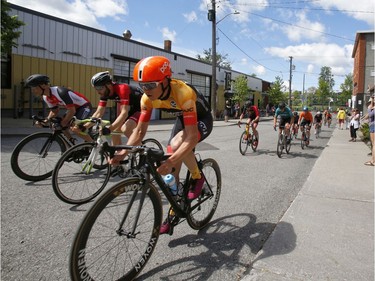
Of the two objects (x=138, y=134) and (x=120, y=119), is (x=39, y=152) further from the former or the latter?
(x=138, y=134)

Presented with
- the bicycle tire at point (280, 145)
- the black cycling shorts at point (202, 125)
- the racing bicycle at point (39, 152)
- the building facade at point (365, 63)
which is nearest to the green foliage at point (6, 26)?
the racing bicycle at point (39, 152)

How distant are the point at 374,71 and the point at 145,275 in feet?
179

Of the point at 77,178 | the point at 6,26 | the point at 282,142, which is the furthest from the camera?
the point at 6,26

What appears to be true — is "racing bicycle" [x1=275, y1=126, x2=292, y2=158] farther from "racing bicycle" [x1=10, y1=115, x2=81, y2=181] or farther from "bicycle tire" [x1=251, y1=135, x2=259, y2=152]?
"racing bicycle" [x1=10, y1=115, x2=81, y2=181]

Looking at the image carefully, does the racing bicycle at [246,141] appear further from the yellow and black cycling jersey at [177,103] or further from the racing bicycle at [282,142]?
the yellow and black cycling jersey at [177,103]

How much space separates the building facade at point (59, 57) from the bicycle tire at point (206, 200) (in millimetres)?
14733

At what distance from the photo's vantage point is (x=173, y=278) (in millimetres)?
2840

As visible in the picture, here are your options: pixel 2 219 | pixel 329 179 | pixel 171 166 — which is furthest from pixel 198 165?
pixel 329 179

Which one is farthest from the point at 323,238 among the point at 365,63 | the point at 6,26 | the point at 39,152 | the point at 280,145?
the point at 365,63

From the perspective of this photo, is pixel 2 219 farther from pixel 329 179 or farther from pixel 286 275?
pixel 329 179

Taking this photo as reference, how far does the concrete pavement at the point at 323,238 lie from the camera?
3.01 m

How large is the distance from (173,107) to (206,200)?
133 centimetres

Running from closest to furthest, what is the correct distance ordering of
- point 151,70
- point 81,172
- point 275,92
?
point 151,70 → point 81,172 → point 275,92

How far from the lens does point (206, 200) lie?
13.3ft
